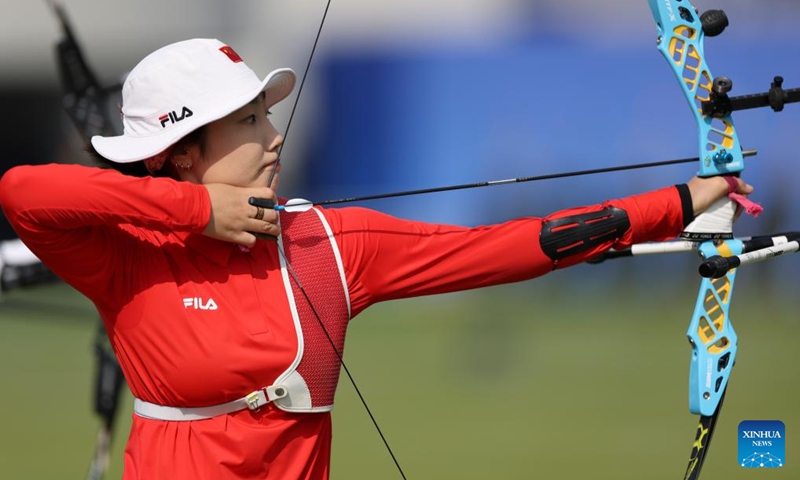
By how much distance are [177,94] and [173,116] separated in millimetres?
35

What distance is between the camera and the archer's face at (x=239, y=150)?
5.35 ft

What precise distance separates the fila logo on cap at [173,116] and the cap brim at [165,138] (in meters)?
0.02

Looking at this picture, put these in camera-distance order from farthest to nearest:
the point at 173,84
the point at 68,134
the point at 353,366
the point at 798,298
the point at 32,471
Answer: the point at 68,134, the point at 798,298, the point at 353,366, the point at 32,471, the point at 173,84

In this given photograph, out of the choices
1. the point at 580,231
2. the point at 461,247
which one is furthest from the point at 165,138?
the point at 580,231

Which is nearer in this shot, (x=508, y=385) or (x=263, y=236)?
(x=263, y=236)

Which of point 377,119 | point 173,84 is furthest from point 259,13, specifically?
point 173,84

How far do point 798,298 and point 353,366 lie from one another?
3.01 meters

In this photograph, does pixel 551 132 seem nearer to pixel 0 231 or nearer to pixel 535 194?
pixel 535 194

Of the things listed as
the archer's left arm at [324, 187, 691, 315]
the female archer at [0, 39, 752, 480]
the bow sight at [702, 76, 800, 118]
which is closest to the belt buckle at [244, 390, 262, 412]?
the female archer at [0, 39, 752, 480]

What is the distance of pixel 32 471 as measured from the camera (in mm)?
4102

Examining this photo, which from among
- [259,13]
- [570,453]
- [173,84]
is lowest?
[570,453]

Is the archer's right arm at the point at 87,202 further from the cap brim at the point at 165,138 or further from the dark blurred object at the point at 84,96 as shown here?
the dark blurred object at the point at 84,96

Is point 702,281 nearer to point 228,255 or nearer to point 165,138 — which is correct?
point 228,255

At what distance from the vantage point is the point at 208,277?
1643 millimetres
